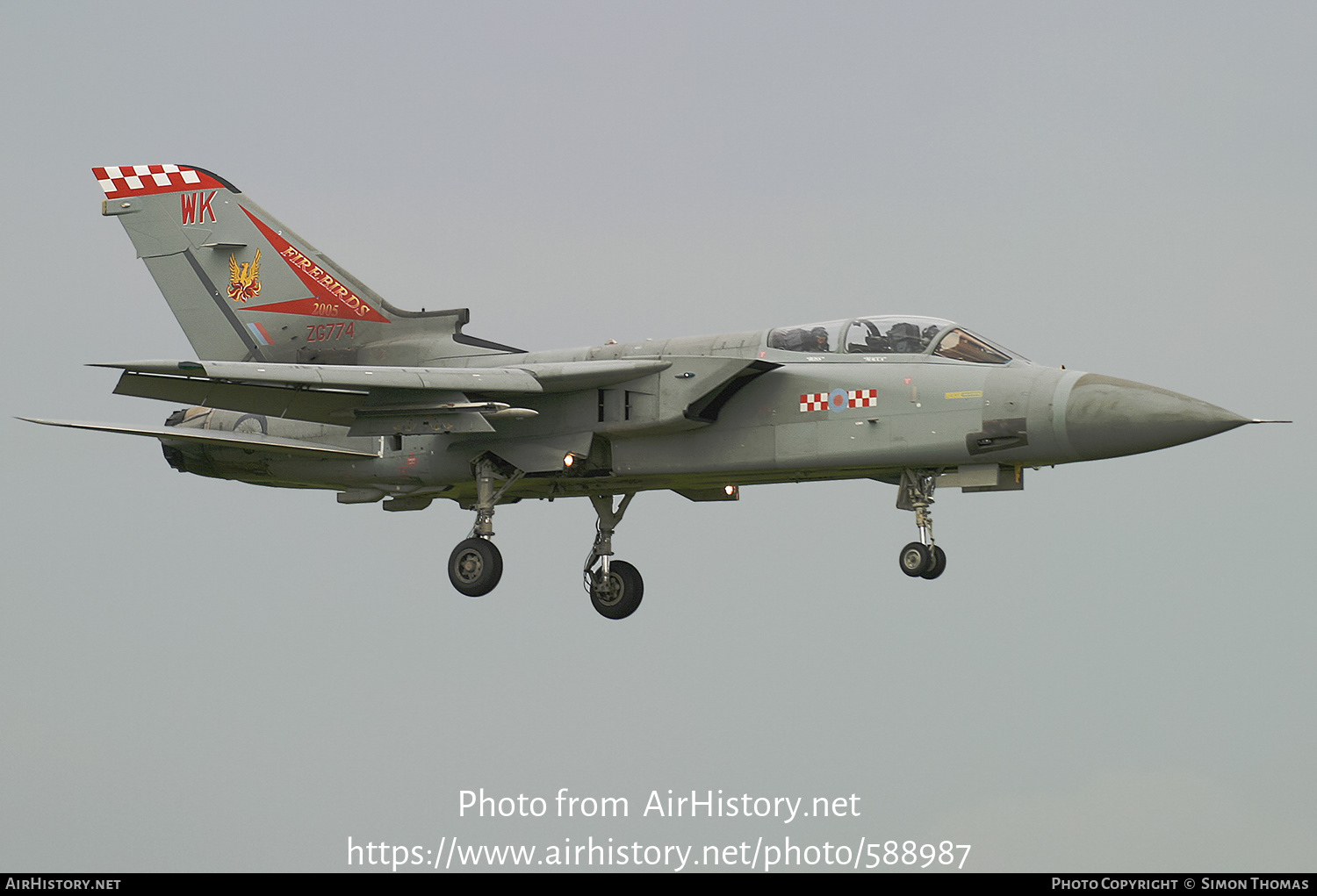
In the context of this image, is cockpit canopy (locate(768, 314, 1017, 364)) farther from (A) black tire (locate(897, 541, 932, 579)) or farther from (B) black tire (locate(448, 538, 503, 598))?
(B) black tire (locate(448, 538, 503, 598))

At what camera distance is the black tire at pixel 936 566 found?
17641 mm

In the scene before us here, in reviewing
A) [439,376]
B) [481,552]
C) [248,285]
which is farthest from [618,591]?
[248,285]

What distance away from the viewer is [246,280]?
72.8 ft

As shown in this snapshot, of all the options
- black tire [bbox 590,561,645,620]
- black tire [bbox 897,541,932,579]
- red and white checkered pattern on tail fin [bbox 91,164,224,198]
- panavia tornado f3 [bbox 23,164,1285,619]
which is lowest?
black tire [bbox 590,561,645,620]

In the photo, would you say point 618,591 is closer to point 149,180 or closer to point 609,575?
point 609,575

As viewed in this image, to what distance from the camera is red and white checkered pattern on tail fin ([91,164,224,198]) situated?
22.8 m

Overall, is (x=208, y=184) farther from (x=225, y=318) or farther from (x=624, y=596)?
(x=624, y=596)

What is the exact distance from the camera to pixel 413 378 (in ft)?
60.4

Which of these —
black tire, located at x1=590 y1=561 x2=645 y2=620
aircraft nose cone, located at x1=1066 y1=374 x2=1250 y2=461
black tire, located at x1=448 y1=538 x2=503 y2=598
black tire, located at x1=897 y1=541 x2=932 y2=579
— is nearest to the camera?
aircraft nose cone, located at x1=1066 y1=374 x2=1250 y2=461

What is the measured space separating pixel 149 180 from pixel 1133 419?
13.6m

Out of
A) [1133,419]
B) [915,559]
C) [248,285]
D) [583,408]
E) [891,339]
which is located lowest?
[915,559]

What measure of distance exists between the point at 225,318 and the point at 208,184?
195cm

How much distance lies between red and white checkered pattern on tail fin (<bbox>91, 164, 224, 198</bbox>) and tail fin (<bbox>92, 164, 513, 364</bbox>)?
12 millimetres

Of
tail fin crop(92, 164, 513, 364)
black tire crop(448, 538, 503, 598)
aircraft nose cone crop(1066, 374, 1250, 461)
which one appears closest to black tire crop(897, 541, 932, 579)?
aircraft nose cone crop(1066, 374, 1250, 461)
